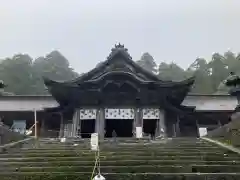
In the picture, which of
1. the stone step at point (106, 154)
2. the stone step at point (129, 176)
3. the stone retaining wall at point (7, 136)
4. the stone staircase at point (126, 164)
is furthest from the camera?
the stone retaining wall at point (7, 136)

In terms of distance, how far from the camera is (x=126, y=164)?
832 centimetres

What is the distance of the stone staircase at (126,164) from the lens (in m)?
7.35

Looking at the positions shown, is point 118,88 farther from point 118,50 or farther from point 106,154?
point 106,154

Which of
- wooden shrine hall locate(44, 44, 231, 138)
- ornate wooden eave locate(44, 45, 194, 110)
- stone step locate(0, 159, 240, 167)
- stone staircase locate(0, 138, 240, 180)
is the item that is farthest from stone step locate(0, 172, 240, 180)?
ornate wooden eave locate(44, 45, 194, 110)

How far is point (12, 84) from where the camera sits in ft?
149

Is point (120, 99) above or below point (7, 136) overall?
above

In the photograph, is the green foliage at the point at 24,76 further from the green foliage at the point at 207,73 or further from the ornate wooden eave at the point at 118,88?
the ornate wooden eave at the point at 118,88

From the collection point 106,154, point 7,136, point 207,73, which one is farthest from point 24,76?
point 106,154

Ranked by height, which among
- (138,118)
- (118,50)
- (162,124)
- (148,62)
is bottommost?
(162,124)

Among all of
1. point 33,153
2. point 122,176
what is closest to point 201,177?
point 122,176

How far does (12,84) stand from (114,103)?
99.3ft

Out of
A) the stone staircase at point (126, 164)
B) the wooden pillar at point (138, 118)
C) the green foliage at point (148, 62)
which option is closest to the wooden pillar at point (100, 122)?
the wooden pillar at point (138, 118)

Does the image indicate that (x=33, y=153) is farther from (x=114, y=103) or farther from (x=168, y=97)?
(x=168, y=97)

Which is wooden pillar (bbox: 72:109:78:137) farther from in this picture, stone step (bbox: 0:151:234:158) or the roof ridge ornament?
stone step (bbox: 0:151:234:158)
